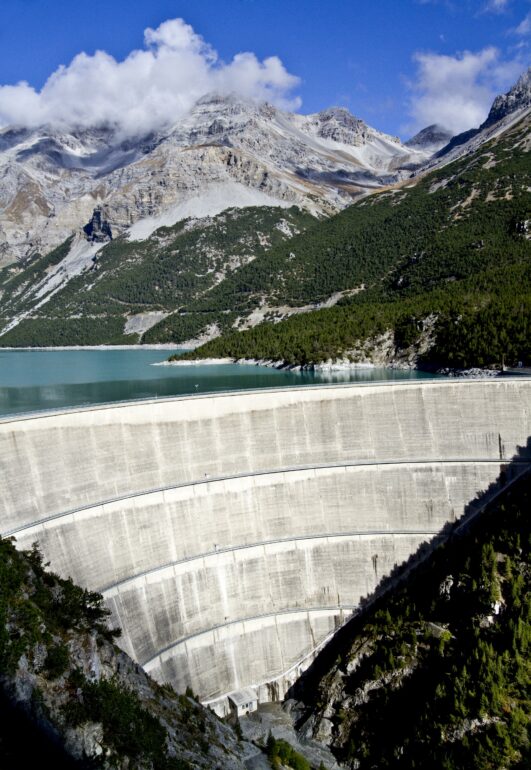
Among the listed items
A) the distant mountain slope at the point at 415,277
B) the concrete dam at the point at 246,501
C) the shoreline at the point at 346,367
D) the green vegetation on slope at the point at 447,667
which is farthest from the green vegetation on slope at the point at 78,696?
the distant mountain slope at the point at 415,277

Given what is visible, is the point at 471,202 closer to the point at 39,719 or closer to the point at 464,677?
the point at 464,677

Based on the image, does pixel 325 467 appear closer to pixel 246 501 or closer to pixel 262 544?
pixel 246 501

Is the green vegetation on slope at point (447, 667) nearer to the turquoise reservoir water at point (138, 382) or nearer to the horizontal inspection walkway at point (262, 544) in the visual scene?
the horizontal inspection walkway at point (262, 544)

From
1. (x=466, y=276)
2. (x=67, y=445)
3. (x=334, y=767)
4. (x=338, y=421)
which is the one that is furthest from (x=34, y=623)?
(x=466, y=276)

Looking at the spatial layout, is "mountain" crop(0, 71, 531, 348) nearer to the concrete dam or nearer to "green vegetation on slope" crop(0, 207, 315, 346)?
"green vegetation on slope" crop(0, 207, 315, 346)

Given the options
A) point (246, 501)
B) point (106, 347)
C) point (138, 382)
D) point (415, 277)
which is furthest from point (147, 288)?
→ point (246, 501)

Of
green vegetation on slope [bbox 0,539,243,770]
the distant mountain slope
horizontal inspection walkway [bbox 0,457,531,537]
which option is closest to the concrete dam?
horizontal inspection walkway [bbox 0,457,531,537]
